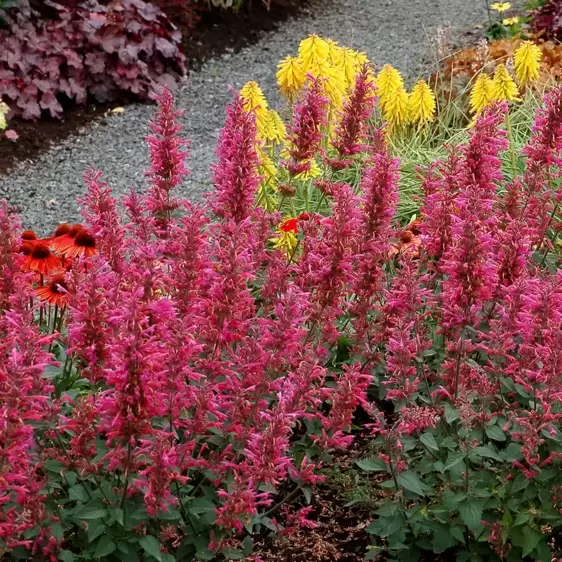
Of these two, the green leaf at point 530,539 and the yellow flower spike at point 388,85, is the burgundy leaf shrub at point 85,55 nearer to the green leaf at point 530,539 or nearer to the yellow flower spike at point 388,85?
the yellow flower spike at point 388,85

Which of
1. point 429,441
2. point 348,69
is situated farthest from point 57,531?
point 348,69

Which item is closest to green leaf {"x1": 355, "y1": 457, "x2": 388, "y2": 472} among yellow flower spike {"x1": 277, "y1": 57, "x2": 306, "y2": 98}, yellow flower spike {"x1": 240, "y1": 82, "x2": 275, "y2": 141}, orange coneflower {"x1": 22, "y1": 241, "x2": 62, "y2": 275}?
orange coneflower {"x1": 22, "y1": 241, "x2": 62, "y2": 275}

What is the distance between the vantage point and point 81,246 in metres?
3.79

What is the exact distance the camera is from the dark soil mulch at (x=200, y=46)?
7617 mm

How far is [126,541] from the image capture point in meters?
2.45

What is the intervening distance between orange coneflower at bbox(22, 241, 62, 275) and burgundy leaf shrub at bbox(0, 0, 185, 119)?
14.4 feet

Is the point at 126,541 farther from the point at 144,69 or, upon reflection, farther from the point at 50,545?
the point at 144,69

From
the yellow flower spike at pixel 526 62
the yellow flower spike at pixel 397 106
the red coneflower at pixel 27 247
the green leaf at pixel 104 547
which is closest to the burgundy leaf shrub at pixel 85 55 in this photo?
the yellow flower spike at pixel 397 106

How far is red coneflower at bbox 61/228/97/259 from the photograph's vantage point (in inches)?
149

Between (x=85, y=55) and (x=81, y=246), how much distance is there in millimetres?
5056

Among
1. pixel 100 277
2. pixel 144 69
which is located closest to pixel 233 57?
pixel 144 69

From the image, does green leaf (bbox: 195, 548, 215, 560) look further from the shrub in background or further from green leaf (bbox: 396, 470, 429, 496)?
the shrub in background

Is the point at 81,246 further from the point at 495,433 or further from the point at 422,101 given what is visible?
the point at 422,101

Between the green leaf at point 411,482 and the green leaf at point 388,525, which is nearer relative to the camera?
the green leaf at point 411,482
